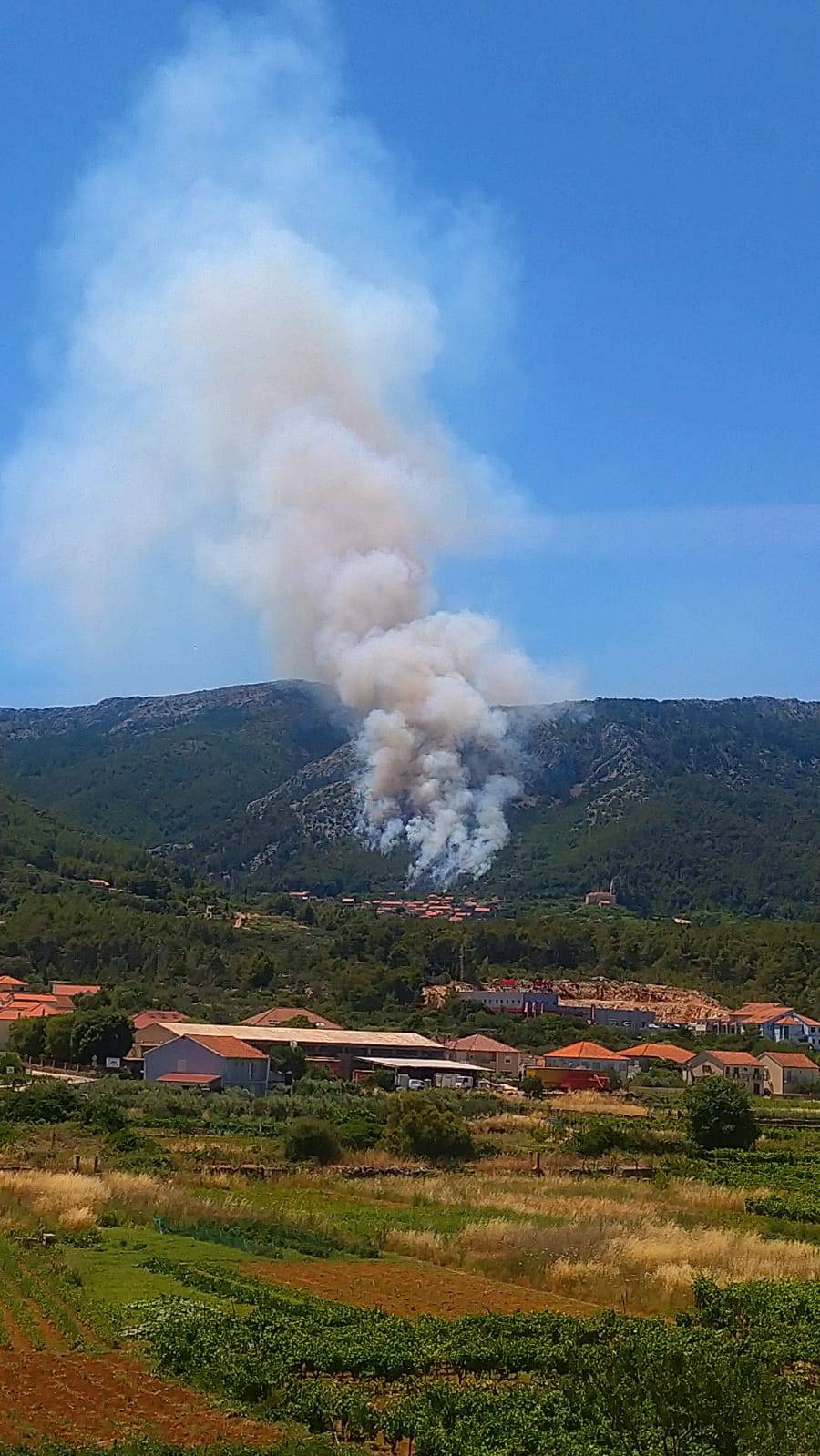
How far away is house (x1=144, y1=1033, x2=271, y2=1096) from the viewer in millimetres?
58156

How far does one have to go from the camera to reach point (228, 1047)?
59.7 meters

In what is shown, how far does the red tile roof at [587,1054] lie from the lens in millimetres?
74812

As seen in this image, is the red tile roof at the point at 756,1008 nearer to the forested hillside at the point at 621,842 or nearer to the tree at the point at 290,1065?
the tree at the point at 290,1065

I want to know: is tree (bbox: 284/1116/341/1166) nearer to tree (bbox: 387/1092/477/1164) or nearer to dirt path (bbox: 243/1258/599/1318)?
tree (bbox: 387/1092/477/1164)

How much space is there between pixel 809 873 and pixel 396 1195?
13307cm

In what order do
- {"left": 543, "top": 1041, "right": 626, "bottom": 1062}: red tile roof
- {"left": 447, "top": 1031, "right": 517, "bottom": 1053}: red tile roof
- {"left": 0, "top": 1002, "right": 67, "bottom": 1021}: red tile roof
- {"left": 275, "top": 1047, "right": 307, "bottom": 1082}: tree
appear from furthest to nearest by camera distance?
{"left": 447, "top": 1031, "right": 517, "bottom": 1053}: red tile roof → {"left": 543, "top": 1041, "right": 626, "bottom": 1062}: red tile roof → {"left": 0, "top": 1002, "right": 67, "bottom": 1021}: red tile roof → {"left": 275, "top": 1047, "right": 307, "bottom": 1082}: tree

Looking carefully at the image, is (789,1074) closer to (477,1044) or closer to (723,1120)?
(477,1044)

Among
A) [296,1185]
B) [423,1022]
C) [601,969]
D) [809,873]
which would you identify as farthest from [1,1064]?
[809,873]

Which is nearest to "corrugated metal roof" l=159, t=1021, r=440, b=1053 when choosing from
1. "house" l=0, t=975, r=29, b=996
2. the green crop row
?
"house" l=0, t=975, r=29, b=996

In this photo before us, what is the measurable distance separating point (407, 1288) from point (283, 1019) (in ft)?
191

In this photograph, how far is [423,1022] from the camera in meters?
88.6

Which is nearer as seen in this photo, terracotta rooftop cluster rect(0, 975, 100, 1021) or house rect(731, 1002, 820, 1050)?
terracotta rooftop cluster rect(0, 975, 100, 1021)

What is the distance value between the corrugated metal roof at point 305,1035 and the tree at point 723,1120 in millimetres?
24212

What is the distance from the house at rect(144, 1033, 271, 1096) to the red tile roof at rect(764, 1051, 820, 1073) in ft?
97.8
